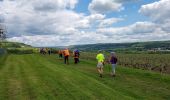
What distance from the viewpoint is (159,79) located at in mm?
23984

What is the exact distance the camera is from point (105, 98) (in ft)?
47.9

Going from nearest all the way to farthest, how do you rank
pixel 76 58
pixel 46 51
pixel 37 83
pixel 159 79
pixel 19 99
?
pixel 19 99
pixel 37 83
pixel 159 79
pixel 76 58
pixel 46 51

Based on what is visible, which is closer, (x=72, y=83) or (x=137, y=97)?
(x=137, y=97)

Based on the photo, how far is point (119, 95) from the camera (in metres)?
15.5

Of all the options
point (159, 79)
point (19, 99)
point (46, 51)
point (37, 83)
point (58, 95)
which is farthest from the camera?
point (46, 51)

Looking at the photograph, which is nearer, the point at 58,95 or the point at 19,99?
the point at 19,99

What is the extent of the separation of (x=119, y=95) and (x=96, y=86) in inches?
129

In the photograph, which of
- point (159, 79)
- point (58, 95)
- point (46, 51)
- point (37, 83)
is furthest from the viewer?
point (46, 51)

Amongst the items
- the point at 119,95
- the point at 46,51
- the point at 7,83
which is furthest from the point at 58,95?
the point at 46,51

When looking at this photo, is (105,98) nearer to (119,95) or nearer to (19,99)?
(119,95)

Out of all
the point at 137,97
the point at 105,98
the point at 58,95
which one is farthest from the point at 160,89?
the point at 58,95

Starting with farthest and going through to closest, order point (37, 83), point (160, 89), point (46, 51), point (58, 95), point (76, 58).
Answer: point (46, 51) < point (76, 58) < point (37, 83) < point (160, 89) < point (58, 95)

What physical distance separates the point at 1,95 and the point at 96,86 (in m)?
5.69

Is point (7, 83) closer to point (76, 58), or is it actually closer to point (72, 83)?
point (72, 83)
